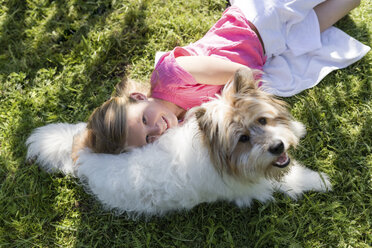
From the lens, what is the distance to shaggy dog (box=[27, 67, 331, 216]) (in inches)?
92.4

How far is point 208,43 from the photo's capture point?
3609 mm

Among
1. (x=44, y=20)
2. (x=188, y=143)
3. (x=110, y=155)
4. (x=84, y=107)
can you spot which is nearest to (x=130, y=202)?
(x=110, y=155)

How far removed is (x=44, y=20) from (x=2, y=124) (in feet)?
5.90

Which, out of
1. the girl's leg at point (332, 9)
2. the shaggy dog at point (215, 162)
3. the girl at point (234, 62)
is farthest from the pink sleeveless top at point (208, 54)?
the girl's leg at point (332, 9)

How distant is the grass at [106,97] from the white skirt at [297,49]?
158 millimetres

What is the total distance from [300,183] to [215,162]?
1.18 meters

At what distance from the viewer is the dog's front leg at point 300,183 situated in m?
3.06

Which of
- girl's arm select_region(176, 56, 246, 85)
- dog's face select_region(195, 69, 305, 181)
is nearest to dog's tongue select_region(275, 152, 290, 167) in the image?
dog's face select_region(195, 69, 305, 181)

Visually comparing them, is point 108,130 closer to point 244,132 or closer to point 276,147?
point 244,132

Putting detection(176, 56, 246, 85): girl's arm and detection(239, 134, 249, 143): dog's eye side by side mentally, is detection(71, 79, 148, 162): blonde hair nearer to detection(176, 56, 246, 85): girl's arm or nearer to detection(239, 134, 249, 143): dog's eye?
detection(176, 56, 246, 85): girl's arm

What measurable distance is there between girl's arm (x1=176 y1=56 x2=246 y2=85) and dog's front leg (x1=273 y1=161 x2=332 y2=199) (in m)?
1.21

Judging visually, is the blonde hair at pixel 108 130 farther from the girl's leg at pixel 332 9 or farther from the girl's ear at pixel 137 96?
the girl's leg at pixel 332 9

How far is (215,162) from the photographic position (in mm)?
2432

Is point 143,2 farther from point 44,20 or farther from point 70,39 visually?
point 44,20
